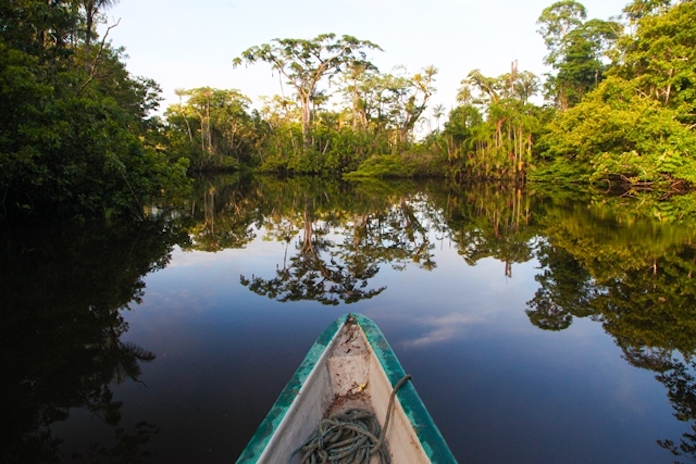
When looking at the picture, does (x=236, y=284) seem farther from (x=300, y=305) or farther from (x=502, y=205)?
(x=502, y=205)

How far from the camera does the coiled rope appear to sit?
6.23ft

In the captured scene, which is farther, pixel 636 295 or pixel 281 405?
pixel 636 295

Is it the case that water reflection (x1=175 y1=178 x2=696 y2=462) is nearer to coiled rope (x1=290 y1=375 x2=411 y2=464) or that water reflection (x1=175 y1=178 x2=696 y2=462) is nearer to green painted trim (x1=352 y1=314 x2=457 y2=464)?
green painted trim (x1=352 y1=314 x2=457 y2=464)

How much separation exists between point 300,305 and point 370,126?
34.0m

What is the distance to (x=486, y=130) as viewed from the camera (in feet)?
79.0

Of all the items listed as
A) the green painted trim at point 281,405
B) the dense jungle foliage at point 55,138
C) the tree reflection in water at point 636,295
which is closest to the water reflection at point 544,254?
the tree reflection in water at point 636,295

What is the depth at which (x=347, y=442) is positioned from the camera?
6.47 feet

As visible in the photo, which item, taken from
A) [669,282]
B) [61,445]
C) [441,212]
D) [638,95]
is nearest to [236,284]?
[61,445]

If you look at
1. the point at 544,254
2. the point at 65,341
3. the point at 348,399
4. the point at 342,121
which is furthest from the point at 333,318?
the point at 342,121

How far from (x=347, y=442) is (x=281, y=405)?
0.41 m

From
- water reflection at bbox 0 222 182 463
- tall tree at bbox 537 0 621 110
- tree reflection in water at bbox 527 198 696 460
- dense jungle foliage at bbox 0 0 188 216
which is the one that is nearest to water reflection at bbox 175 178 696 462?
tree reflection in water at bbox 527 198 696 460

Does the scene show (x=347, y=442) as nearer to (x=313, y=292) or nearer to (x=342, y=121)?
(x=313, y=292)

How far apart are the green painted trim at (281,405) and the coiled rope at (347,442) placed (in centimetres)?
25

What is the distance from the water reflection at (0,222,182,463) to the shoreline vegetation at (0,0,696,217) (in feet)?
6.50
